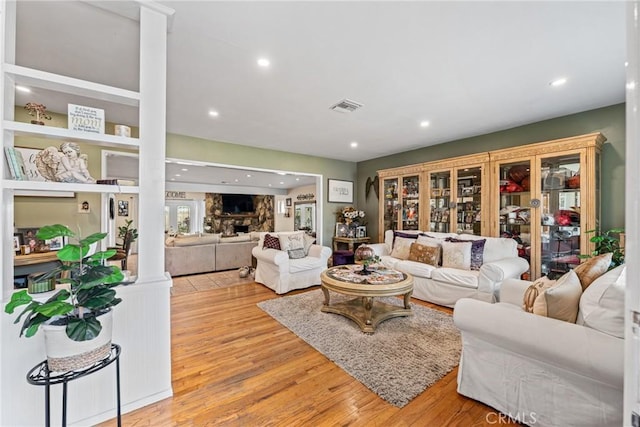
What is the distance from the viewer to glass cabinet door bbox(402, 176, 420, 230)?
482cm

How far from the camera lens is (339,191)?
6.11 meters

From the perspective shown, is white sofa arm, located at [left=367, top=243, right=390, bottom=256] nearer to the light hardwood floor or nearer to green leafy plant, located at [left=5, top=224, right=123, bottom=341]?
the light hardwood floor

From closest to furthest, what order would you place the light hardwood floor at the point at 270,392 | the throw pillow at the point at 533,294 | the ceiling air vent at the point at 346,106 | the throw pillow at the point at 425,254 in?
the light hardwood floor at the point at 270,392 → the throw pillow at the point at 533,294 → the ceiling air vent at the point at 346,106 → the throw pillow at the point at 425,254

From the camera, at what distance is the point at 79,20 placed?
1733 millimetres

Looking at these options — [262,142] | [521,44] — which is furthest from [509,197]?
[262,142]

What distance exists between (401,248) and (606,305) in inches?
119

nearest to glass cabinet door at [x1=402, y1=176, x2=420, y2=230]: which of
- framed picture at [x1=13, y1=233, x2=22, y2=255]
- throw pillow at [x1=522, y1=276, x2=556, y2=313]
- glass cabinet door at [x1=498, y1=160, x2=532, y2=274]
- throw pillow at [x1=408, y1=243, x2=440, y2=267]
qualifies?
throw pillow at [x1=408, y1=243, x2=440, y2=267]

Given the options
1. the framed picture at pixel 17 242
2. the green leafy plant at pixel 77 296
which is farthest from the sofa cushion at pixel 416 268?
the framed picture at pixel 17 242

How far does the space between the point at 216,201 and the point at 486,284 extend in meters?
9.66

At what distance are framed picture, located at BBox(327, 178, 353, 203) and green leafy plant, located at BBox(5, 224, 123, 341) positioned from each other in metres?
4.84

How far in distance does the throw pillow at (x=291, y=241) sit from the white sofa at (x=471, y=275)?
5.31ft

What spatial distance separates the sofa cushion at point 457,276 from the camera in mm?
3205

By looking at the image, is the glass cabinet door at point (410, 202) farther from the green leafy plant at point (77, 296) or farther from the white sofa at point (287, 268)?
the green leafy plant at point (77, 296)

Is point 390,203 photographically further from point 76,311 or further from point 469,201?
point 76,311
